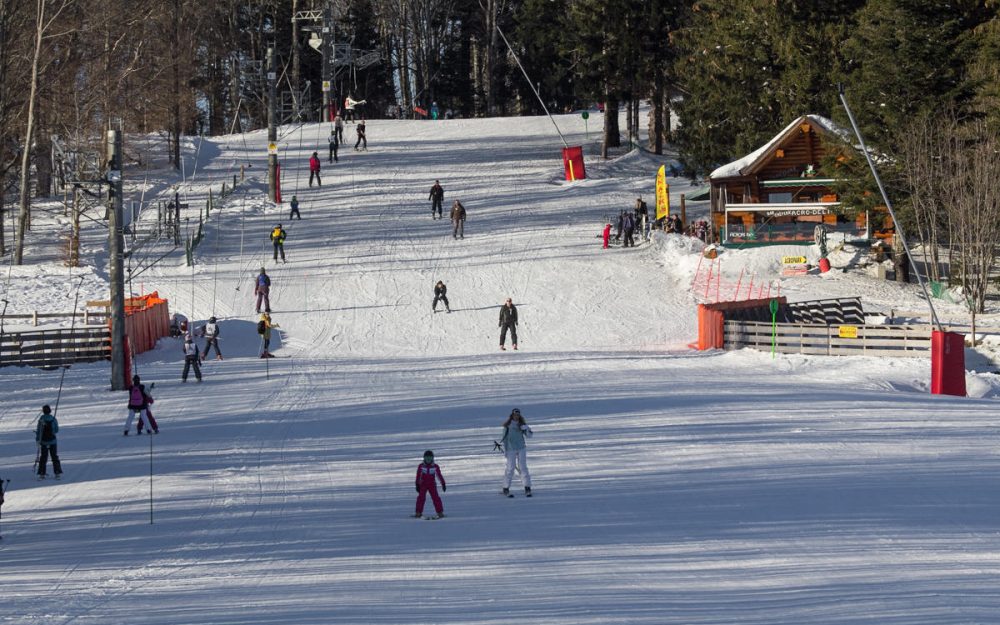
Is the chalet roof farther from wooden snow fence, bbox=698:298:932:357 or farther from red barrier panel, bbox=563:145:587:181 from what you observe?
wooden snow fence, bbox=698:298:932:357

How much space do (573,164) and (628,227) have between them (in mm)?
13135

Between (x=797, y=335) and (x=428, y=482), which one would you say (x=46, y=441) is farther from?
(x=797, y=335)

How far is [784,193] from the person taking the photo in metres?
48.2

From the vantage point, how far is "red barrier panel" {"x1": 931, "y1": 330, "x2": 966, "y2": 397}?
25.5 m

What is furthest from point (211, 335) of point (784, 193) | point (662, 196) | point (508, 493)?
point (784, 193)

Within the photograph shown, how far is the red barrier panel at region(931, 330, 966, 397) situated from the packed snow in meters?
0.48

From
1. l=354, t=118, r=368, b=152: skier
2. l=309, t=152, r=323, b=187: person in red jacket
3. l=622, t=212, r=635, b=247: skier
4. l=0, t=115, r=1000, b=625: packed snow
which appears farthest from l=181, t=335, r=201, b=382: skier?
l=354, t=118, r=368, b=152: skier

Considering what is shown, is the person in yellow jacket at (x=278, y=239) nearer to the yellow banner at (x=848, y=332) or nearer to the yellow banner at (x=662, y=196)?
the yellow banner at (x=662, y=196)

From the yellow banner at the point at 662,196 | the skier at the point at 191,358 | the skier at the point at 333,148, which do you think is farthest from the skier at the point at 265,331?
the skier at the point at 333,148

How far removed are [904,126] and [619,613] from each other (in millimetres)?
32933

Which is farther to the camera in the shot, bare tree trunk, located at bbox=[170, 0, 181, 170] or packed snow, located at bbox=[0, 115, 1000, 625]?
bare tree trunk, located at bbox=[170, 0, 181, 170]

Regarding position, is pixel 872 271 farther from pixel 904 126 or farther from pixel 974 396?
pixel 974 396

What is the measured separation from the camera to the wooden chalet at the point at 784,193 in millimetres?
41156

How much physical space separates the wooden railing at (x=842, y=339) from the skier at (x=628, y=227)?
495 inches
